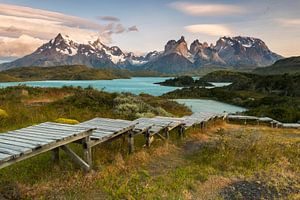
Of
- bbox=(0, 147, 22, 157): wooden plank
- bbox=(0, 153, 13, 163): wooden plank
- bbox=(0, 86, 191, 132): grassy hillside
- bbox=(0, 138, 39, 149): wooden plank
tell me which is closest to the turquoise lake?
bbox=(0, 86, 191, 132): grassy hillside

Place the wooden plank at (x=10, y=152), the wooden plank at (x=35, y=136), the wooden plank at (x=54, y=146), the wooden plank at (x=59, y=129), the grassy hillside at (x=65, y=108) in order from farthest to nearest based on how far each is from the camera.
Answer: the grassy hillside at (x=65, y=108) < the wooden plank at (x=59, y=129) < the wooden plank at (x=35, y=136) < the wooden plank at (x=54, y=146) < the wooden plank at (x=10, y=152)

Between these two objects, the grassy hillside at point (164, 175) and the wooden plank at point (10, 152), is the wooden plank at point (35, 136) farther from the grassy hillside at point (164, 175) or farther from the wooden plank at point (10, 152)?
the grassy hillside at point (164, 175)

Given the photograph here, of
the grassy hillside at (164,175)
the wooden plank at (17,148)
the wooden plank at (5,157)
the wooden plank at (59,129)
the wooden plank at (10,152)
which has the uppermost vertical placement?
the wooden plank at (59,129)

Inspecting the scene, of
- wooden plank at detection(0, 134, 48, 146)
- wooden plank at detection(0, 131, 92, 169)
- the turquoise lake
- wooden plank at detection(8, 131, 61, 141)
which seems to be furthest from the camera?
the turquoise lake

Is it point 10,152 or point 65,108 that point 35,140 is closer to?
point 10,152

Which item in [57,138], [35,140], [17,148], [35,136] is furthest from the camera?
[35,136]

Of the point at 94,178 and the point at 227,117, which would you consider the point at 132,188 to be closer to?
the point at 94,178

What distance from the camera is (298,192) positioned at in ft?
25.2

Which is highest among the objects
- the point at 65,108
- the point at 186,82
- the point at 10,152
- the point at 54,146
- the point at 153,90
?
the point at 10,152

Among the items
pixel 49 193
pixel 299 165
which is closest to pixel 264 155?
pixel 299 165

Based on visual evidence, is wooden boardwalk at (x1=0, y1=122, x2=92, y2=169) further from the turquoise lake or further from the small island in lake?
the small island in lake

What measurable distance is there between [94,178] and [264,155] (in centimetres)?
590

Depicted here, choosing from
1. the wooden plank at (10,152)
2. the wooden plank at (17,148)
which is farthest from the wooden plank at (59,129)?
the wooden plank at (10,152)

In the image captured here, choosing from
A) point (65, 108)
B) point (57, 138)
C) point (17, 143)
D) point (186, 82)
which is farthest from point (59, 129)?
point (186, 82)
